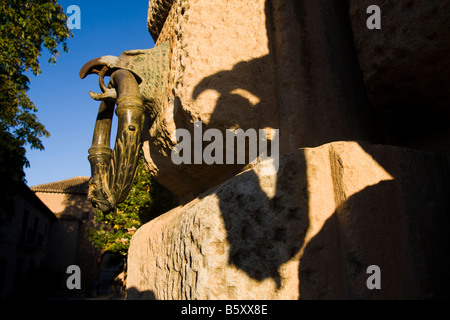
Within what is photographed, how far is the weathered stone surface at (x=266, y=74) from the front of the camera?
1.48 meters

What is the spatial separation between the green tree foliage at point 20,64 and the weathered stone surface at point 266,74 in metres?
6.19

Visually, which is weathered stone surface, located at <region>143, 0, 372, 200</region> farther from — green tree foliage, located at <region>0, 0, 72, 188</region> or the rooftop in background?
the rooftop in background

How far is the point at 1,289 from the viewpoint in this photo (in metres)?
14.3

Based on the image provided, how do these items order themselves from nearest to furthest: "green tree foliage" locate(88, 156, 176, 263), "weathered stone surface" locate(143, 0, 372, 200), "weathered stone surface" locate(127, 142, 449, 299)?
"weathered stone surface" locate(127, 142, 449, 299)
"weathered stone surface" locate(143, 0, 372, 200)
"green tree foliage" locate(88, 156, 176, 263)

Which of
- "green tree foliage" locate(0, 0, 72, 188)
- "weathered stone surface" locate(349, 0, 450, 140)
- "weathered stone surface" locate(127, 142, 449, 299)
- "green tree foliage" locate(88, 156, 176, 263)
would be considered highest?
"green tree foliage" locate(0, 0, 72, 188)

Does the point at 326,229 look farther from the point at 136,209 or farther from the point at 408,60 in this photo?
the point at 136,209

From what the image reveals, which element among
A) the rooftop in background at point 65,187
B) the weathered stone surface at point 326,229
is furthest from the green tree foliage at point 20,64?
the rooftop in background at point 65,187

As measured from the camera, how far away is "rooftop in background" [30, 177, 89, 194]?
82.8 feet

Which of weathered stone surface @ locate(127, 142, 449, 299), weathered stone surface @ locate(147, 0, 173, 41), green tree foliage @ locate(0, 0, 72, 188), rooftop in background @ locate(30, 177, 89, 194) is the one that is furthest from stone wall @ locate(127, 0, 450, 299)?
rooftop in background @ locate(30, 177, 89, 194)

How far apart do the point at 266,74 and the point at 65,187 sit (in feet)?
91.3

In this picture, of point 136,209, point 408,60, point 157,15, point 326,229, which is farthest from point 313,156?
point 136,209

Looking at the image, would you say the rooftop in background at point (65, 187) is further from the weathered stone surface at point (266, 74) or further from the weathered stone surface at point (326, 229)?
the weathered stone surface at point (326, 229)

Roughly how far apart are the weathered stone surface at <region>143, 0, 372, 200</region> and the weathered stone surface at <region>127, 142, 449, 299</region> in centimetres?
33

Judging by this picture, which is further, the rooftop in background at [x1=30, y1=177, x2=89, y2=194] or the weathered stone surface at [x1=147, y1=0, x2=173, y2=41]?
the rooftop in background at [x1=30, y1=177, x2=89, y2=194]
